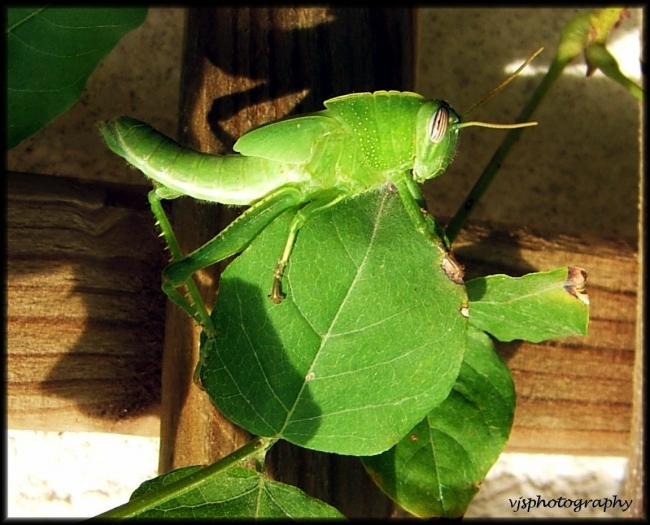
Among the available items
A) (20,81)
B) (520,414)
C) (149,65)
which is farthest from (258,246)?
(149,65)

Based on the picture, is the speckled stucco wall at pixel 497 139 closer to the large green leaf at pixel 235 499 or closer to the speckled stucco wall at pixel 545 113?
the speckled stucco wall at pixel 545 113

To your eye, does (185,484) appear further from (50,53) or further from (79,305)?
(50,53)

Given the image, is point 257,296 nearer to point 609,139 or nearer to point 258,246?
point 258,246

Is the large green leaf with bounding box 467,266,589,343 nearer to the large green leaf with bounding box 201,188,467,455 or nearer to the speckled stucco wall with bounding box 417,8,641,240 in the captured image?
the large green leaf with bounding box 201,188,467,455

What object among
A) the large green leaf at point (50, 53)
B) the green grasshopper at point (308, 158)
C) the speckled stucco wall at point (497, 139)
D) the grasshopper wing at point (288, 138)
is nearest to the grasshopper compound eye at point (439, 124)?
the green grasshopper at point (308, 158)

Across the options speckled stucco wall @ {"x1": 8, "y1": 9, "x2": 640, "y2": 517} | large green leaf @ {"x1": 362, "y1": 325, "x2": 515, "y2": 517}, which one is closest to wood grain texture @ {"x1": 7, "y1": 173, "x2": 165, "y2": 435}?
large green leaf @ {"x1": 362, "y1": 325, "x2": 515, "y2": 517}

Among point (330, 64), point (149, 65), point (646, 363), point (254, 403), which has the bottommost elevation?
point (254, 403)
